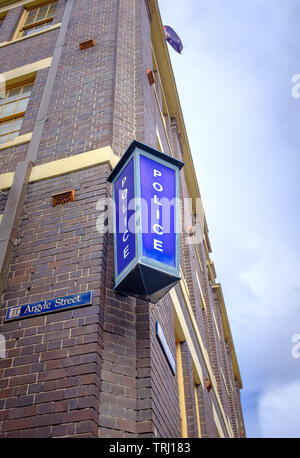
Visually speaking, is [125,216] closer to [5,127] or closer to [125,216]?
[125,216]

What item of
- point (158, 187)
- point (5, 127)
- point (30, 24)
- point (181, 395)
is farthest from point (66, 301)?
point (30, 24)

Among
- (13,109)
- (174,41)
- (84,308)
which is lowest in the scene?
(84,308)

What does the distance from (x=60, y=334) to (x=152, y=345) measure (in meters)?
1.12

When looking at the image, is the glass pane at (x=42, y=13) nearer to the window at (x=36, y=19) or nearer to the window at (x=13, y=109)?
the window at (x=36, y=19)

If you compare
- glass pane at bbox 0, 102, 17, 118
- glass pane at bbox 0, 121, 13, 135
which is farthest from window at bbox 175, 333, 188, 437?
glass pane at bbox 0, 102, 17, 118

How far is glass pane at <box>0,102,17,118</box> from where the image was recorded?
919cm

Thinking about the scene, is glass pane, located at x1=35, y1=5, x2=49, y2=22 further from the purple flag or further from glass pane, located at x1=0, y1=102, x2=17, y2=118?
the purple flag

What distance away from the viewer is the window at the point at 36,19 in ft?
39.1

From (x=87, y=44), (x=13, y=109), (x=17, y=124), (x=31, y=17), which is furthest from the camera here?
(x=31, y=17)

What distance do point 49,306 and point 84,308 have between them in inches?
18.3

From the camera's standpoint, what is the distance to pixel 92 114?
7.44 metres

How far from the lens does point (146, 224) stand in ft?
16.0

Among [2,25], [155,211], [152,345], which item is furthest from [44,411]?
[2,25]
